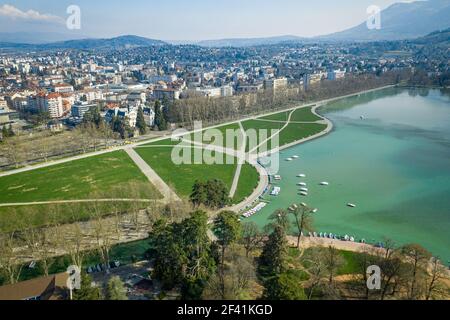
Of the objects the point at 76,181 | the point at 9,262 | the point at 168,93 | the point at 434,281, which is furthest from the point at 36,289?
the point at 168,93

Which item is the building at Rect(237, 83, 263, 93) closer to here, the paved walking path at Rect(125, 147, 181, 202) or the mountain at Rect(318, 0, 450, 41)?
the paved walking path at Rect(125, 147, 181, 202)

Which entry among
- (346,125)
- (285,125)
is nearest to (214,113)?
(285,125)

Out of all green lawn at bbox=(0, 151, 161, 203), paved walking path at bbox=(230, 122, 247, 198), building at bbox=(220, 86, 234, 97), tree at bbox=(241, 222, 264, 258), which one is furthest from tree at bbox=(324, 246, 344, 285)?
building at bbox=(220, 86, 234, 97)

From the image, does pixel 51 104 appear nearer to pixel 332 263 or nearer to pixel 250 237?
pixel 250 237

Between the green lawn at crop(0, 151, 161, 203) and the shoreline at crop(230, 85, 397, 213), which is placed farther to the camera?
the green lawn at crop(0, 151, 161, 203)
